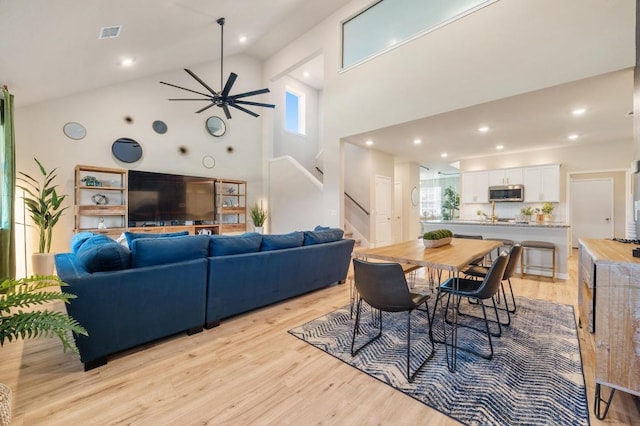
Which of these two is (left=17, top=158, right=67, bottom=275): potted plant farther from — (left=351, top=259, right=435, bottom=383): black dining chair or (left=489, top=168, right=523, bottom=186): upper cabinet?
(left=489, top=168, right=523, bottom=186): upper cabinet

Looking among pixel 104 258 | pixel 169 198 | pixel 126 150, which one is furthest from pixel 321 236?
pixel 126 150

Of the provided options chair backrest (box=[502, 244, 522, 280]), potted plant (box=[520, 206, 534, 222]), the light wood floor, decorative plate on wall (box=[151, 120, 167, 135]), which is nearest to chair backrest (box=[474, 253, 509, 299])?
chair backrest (box=[502, 244, 522, 280])

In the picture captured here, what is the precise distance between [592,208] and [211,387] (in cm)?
901

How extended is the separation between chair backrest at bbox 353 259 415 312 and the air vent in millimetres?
4700

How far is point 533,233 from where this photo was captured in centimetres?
484

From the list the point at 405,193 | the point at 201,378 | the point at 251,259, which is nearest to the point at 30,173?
the point at 251,259

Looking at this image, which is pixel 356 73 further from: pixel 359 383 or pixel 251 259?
pixel 359 383

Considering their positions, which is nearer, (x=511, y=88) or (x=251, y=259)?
(x=251, y=259)

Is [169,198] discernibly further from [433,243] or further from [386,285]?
[386,285]

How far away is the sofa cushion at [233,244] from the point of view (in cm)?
279

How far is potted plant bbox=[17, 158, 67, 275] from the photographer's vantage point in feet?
14.0

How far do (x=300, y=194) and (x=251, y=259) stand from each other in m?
4.68

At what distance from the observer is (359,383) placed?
1913 millimetres

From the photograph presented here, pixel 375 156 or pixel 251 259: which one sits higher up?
pixel 375 156
